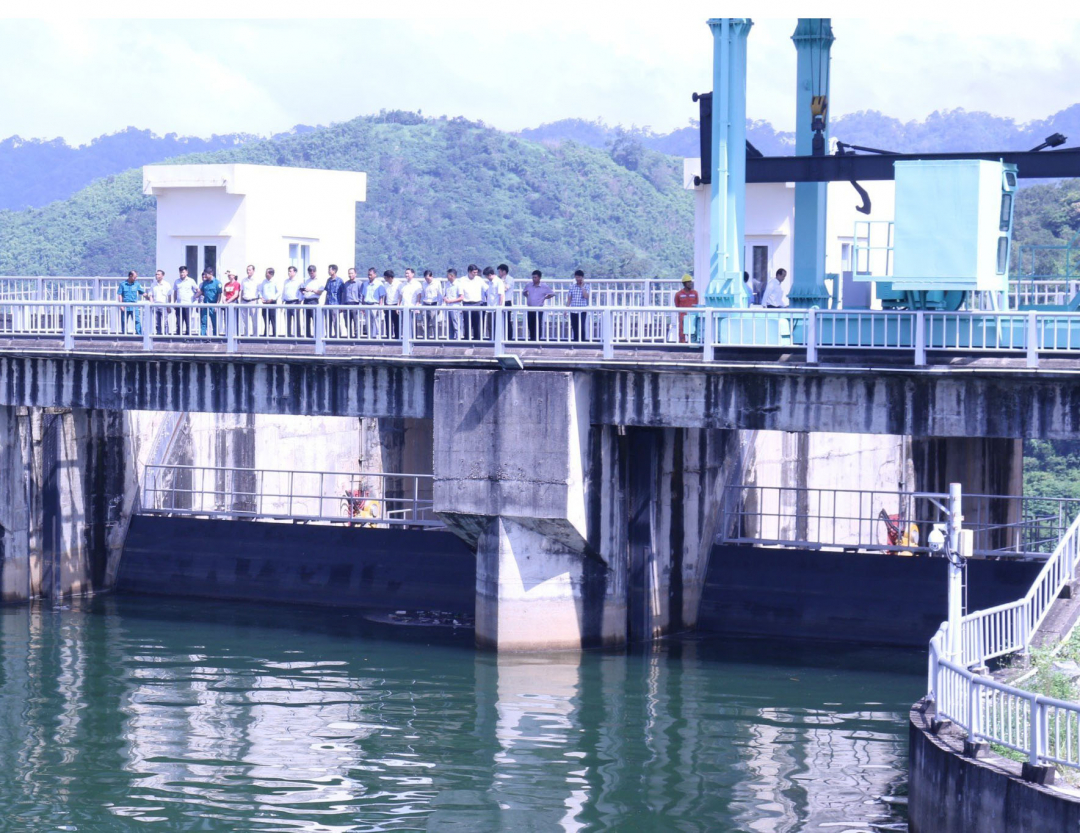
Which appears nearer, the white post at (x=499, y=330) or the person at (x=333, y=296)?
the white post at (x=499, y=330)

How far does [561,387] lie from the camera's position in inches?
1017

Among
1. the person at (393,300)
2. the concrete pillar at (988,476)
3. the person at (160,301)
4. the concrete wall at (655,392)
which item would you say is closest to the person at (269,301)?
the concrete wall at (655,392)

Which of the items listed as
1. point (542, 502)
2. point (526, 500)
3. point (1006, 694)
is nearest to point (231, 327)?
point (526, 500)

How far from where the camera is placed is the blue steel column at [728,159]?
26641 millimetres

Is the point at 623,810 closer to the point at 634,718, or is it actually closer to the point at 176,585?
the point at 634,718

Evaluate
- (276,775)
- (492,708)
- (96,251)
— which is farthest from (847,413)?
(96,251)

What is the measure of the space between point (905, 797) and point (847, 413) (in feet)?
24.3

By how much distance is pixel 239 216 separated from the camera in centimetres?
3825

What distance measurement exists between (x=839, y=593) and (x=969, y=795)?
1388 centimetres

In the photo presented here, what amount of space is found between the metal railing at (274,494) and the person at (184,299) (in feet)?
14.8

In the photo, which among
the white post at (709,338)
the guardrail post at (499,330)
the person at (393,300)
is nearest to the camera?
the white post at (709,338)

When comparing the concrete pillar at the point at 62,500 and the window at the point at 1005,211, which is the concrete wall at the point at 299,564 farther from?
the window at the point at 1005,211

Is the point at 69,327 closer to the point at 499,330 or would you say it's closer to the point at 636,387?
the point at 499,330

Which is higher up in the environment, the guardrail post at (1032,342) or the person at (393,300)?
the person at (393,300)
